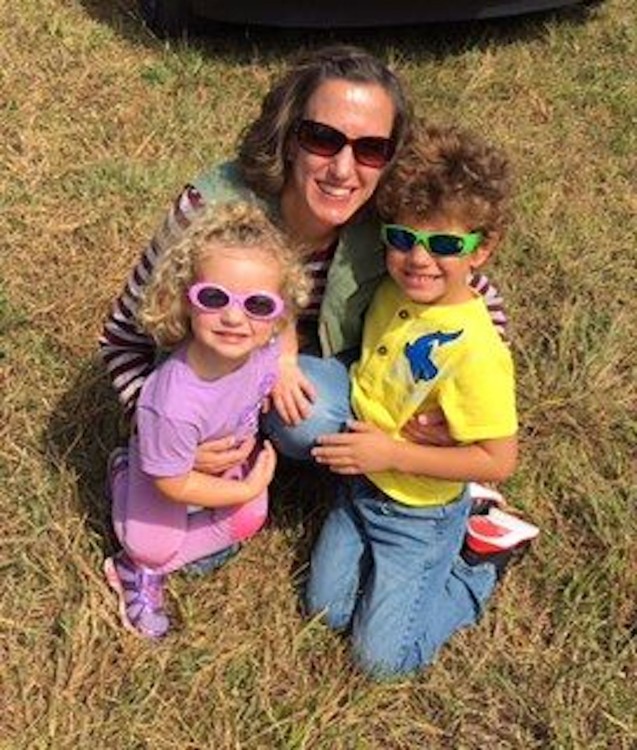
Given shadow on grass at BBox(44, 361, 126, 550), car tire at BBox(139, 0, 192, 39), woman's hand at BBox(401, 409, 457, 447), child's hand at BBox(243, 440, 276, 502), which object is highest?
woman's hand at BBox(401, 409, 457, 447)

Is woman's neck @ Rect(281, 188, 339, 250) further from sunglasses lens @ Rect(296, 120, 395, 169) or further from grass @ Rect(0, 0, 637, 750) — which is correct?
grass @ Rect(0, 0, 637, 750)

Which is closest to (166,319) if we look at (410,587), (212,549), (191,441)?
(191,441)

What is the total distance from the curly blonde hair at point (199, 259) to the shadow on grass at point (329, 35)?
242 cm

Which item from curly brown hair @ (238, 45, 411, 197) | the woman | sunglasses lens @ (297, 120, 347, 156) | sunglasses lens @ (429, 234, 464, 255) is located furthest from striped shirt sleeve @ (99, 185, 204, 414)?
sunglasses lens @ (429, 234, 464, 255)

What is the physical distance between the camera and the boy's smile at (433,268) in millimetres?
2371

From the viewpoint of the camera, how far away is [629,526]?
9.61ft

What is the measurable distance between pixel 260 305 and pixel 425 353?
43cm

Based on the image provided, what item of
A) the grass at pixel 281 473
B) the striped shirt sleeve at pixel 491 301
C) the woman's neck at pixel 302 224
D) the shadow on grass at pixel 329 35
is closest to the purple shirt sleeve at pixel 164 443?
the grass at pixel 281 473

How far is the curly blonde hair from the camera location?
87.0 inches

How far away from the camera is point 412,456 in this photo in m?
2.49

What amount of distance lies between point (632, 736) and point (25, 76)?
3.03 m

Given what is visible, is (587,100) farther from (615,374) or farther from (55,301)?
(55,301)

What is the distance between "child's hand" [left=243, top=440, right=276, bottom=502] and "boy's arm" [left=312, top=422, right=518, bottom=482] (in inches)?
4.0

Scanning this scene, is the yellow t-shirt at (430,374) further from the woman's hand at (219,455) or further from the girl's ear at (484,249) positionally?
the woman's hand at (219,455)
